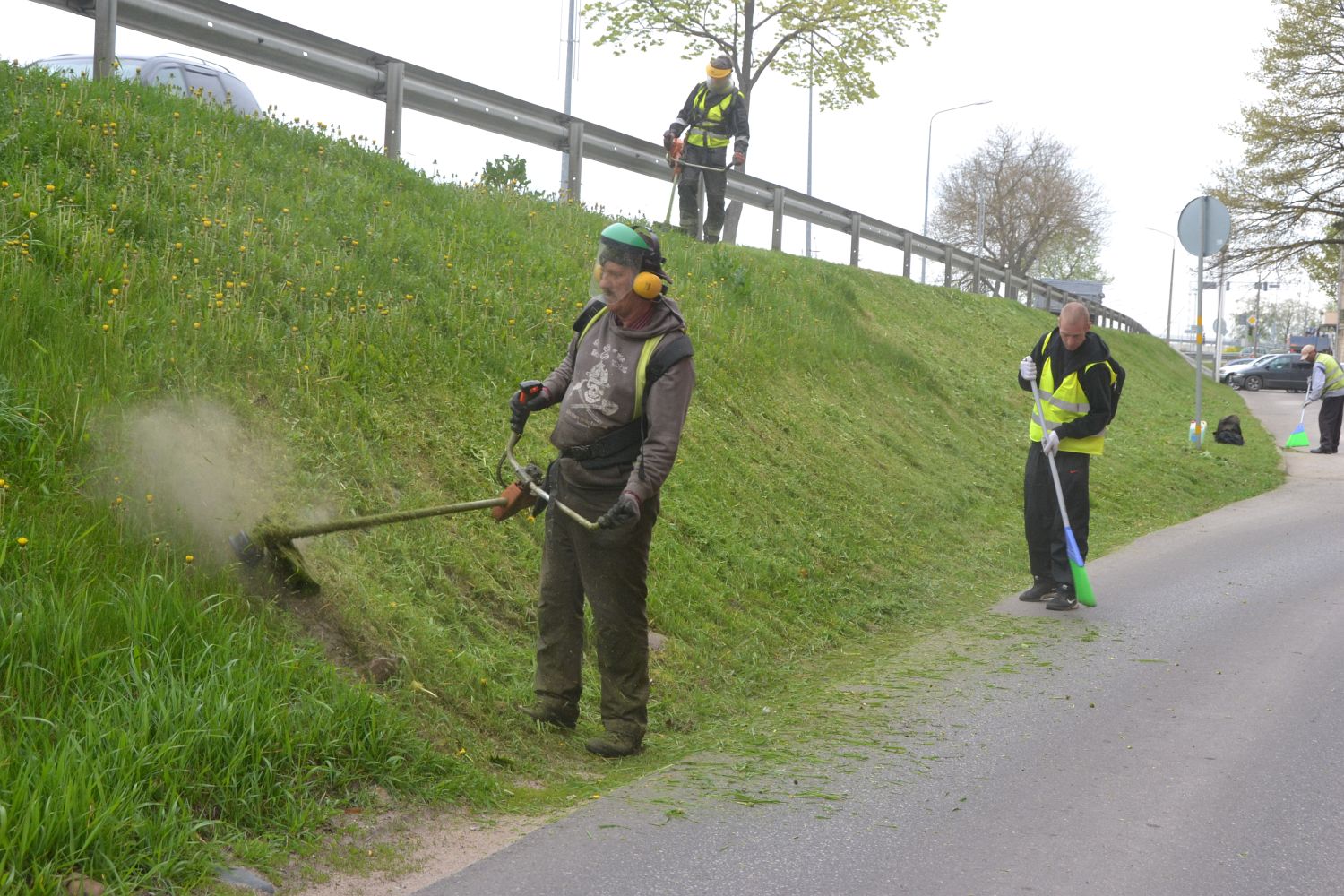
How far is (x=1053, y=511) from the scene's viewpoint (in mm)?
9047

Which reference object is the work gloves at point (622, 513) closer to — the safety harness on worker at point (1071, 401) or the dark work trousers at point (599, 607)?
the dark work trousers at point (599, 607)

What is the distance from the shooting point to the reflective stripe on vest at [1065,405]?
907cm

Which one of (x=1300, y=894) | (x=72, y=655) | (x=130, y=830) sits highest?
(x=72, y=655)

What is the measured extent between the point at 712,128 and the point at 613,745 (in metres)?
10.3

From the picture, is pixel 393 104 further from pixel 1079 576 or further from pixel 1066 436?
pixel 1079 576

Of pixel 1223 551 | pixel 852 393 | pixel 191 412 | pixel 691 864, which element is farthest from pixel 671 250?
pixel 691 864

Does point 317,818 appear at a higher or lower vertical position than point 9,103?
lower

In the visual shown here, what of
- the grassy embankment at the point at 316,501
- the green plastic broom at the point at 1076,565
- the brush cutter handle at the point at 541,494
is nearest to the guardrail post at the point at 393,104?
the grassy embankment at the point at 316,501

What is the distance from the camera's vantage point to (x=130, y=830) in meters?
3.58

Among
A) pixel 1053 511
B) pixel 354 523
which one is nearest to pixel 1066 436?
pixel 1053 511

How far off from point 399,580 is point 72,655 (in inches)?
75.7

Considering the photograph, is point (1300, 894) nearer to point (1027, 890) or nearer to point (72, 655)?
point (1027, 890)

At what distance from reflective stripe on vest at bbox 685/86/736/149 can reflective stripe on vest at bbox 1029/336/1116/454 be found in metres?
6.23

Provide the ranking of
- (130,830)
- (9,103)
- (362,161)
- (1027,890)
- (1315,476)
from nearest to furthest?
(130,830), (1027,890), (9,103), (362,161), (1315,476)
